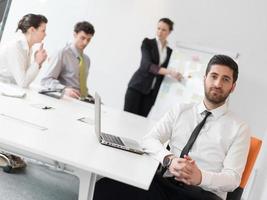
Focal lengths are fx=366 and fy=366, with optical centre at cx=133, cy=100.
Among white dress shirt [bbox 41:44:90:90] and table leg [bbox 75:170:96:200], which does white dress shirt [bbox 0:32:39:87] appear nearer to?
white dress shirt [bbox 41:44:90:90]

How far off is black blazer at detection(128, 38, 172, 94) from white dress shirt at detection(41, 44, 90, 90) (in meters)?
1.02

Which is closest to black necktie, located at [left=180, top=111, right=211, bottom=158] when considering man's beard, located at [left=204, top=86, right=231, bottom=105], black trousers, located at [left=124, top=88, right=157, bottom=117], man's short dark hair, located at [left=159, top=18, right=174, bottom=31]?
man's beard, located at [left=204, top=86, right=231, bottom=105]

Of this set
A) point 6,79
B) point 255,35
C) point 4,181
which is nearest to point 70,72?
point 6,79

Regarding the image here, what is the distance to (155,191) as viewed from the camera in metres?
1.67

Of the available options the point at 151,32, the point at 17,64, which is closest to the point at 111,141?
the point at 17,64

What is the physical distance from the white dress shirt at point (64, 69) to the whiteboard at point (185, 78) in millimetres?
1359

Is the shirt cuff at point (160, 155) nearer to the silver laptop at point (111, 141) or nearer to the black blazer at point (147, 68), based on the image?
the silver laptop at point (111, 141)

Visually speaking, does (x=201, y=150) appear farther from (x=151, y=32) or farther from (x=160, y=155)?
(x=151, y=32)

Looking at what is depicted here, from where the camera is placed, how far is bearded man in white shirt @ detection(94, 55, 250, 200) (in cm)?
163

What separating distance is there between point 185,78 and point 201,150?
262cm

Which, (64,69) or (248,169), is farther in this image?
(64,69)

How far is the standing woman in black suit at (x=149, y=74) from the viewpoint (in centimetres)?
432

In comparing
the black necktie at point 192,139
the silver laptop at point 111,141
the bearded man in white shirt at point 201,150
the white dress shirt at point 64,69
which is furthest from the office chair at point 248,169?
the white dress shirt at point 64,69

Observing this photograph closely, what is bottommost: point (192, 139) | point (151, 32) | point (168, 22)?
point (192, 139)
